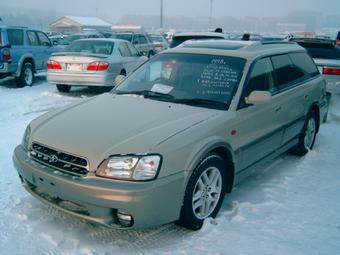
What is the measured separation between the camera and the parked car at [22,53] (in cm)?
1048

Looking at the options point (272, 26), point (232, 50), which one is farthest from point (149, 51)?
point (272, 26)

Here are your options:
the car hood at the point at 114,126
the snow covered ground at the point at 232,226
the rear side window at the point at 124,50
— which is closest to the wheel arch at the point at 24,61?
the rear side window at the point at 124,50

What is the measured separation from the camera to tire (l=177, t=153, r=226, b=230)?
10.4 feet

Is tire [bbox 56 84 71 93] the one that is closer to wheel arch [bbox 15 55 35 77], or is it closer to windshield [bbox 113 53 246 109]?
wheel arch [bbox 15 55 35 77]

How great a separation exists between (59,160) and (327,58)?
7391mm

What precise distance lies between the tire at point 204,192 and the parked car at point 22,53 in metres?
8.80

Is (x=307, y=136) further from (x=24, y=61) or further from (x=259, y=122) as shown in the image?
(x=24, y=61)

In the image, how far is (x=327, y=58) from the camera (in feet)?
28.2

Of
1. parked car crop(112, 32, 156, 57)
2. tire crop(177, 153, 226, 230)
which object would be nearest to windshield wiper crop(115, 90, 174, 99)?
tire crop(177, 153, 226, 230)

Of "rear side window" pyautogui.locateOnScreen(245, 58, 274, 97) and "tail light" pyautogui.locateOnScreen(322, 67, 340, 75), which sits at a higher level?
"rear side window" pyautogui.locateOnScreen(245, 58, 274, 97)

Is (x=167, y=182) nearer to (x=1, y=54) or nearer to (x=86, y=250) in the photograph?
(x=86, y=250)

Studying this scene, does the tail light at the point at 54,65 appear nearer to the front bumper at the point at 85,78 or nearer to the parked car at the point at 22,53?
the front bumper at the point at 85,78

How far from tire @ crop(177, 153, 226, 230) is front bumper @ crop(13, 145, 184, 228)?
5.4 inches

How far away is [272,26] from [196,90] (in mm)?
118667
